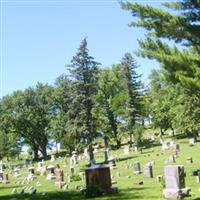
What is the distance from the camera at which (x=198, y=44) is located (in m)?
A: 17.9

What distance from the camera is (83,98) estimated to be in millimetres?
45938

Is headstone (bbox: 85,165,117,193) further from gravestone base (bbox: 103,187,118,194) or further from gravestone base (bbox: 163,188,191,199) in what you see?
gravestone base (bbox: 163,188,191,199)

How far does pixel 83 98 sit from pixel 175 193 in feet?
95.6

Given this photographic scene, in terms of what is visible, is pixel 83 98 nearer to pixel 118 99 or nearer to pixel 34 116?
pixel 118 99

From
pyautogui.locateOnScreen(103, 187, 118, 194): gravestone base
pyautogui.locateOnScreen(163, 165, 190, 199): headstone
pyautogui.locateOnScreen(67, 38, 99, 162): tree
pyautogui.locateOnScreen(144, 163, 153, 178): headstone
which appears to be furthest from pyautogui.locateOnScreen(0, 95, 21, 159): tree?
pyautogui.locateOnScreen(163, 165, 190, 199): headstone

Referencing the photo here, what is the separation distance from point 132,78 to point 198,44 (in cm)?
4689

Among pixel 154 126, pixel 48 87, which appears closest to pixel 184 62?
pixel 154 126

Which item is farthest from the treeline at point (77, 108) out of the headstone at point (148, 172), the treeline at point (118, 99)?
the headstone at point (148, 172)

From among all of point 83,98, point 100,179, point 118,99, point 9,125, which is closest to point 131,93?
point 118,99

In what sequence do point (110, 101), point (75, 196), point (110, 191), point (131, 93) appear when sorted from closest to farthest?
point (75, 196)
point (110, 191)
point (131, 93)
point (110, 101)

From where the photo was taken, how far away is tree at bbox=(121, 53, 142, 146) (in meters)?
63.7

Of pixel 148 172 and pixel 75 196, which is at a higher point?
pixel 148 172

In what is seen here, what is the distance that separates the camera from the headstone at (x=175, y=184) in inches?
684

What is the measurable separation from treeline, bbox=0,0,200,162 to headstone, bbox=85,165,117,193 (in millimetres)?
4681
